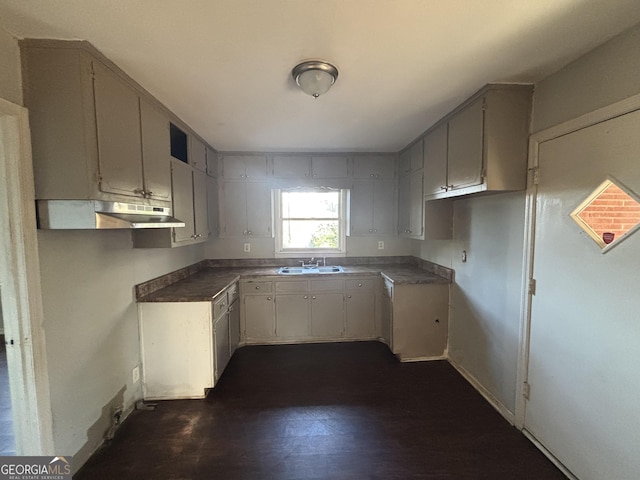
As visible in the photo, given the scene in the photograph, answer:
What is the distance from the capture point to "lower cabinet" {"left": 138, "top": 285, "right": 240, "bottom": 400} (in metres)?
2.32

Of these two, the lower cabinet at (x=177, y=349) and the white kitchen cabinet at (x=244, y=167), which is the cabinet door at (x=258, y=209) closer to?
the white kitchen cabinet at (x=244, y=167)

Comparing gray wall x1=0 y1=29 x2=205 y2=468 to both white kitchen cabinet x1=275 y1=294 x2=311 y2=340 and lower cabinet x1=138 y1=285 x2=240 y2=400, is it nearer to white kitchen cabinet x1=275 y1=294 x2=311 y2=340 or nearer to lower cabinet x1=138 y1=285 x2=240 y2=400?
lower cabinet x1=138 y1=285 x2=240 y2=400

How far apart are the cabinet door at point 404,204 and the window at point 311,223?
30.4 inches

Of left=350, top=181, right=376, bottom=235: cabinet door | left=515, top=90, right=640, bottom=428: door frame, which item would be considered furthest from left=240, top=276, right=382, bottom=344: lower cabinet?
left=515, top=90, right=640, bottom=428: door frame

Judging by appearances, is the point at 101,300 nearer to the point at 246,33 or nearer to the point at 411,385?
the point at 246,33

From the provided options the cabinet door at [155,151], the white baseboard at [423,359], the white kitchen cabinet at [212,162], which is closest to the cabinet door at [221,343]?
the cabinet door at [155,151]

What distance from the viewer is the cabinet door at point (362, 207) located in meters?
3.67

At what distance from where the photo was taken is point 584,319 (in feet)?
4.96

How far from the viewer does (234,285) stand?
10.2ft

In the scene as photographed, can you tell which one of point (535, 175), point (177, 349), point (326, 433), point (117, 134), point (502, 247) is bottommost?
point (326, 433)

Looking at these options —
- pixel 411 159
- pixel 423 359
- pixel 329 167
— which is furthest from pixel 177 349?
pixel 411 159

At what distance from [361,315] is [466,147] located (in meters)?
2.23

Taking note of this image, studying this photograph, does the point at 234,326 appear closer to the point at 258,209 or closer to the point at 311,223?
the point at 258,209

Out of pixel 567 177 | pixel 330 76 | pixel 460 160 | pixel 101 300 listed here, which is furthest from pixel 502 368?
pixel 101 300
